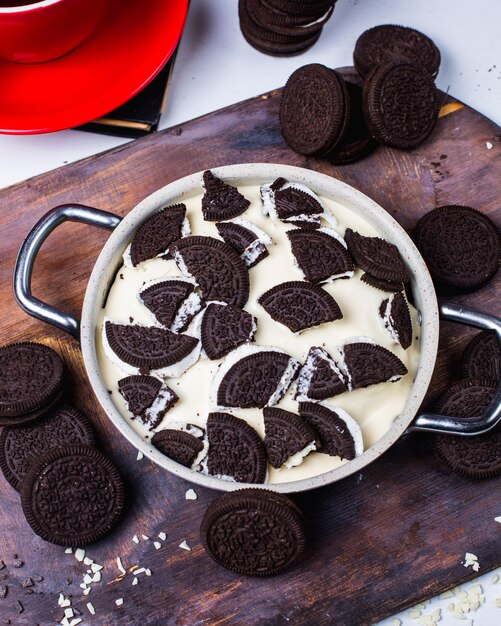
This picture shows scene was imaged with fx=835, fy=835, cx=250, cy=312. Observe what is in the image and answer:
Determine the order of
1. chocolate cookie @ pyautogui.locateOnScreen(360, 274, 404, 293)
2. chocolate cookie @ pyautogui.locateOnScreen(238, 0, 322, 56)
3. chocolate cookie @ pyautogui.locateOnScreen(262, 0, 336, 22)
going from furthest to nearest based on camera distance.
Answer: chocolate cookie @ pyautogui.locateOnScreen(238, 0, 322, 56) < chocolate cookie @ pyautogui.locateOnScreen(262, 0, 336, 22) < chocolate cookie @ pyautogui.locateOnScreen(360, 274, 404, 293)

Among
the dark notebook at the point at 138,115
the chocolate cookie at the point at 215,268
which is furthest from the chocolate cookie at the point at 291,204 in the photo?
the dark notebook at the point at 138,115

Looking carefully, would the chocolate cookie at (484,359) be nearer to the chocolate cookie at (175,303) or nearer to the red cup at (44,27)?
the chocolate cookie at (175,303)

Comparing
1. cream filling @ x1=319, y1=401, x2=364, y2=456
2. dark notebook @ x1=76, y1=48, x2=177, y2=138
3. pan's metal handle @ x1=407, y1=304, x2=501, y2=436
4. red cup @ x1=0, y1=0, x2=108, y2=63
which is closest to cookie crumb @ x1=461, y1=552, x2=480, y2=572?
pan's metal handle @ x1=407, y1=304, x2=501, y2=436

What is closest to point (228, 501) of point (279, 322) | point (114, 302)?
point (279, 322)

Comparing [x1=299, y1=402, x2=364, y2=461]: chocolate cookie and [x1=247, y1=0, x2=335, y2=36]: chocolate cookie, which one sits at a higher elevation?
[x1=247, y1=0, x2=335, y2=36]: chocolate cookie

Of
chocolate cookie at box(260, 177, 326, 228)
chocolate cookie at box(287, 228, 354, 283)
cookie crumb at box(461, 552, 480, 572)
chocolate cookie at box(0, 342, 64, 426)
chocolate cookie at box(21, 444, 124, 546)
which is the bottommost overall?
chocolate cookie at box(21, 444, 124, 546)

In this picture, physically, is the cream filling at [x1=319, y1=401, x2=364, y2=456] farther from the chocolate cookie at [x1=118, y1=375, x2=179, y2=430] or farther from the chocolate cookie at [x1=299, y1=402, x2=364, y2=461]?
the chocolate cookie at [x1=118, y1=375, x2=179, y2=430]
